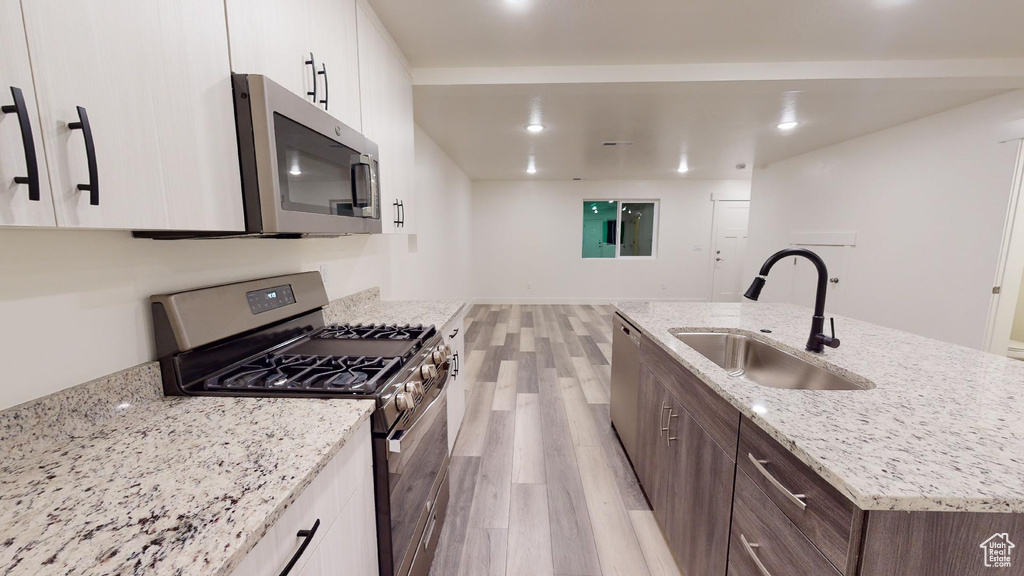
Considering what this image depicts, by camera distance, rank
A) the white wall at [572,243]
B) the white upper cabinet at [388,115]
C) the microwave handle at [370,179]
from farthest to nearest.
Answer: the white wall at [572,243]
the white upper cabinet at [388,115]
the microwave handle at [370,179]

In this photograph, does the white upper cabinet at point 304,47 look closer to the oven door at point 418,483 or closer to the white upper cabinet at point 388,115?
the white upper cabinet at point 388,115

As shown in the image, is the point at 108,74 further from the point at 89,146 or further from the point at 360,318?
the point at 360,318

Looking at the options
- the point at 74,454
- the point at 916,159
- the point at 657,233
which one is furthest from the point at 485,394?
the point at 657,233

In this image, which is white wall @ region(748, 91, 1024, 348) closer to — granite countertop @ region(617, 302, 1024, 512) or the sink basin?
granite countertop @ region(617, 302, 1024, 512)

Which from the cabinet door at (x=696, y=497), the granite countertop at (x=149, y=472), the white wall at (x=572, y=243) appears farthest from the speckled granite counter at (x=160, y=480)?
the white wall at (x=572, y=243)

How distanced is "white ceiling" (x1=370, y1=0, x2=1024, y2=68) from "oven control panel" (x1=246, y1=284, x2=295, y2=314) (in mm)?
1407

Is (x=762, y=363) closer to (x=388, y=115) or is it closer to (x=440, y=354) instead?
(x=440, y=354)

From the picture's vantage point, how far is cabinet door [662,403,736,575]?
107 centimetres

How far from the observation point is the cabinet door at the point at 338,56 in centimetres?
129

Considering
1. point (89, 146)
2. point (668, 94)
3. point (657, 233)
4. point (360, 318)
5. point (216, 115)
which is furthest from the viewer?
point (657, 233)

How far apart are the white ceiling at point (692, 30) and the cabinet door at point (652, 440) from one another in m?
1.77

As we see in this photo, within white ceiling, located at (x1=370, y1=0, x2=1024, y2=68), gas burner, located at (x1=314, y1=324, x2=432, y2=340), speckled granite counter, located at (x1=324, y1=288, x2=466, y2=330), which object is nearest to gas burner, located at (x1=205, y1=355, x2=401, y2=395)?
gas burner, located at (x1=314, y1=324, x2=432, y2=340)

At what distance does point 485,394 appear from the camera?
9.80 feet

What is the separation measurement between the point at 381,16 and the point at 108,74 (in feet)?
5.10
